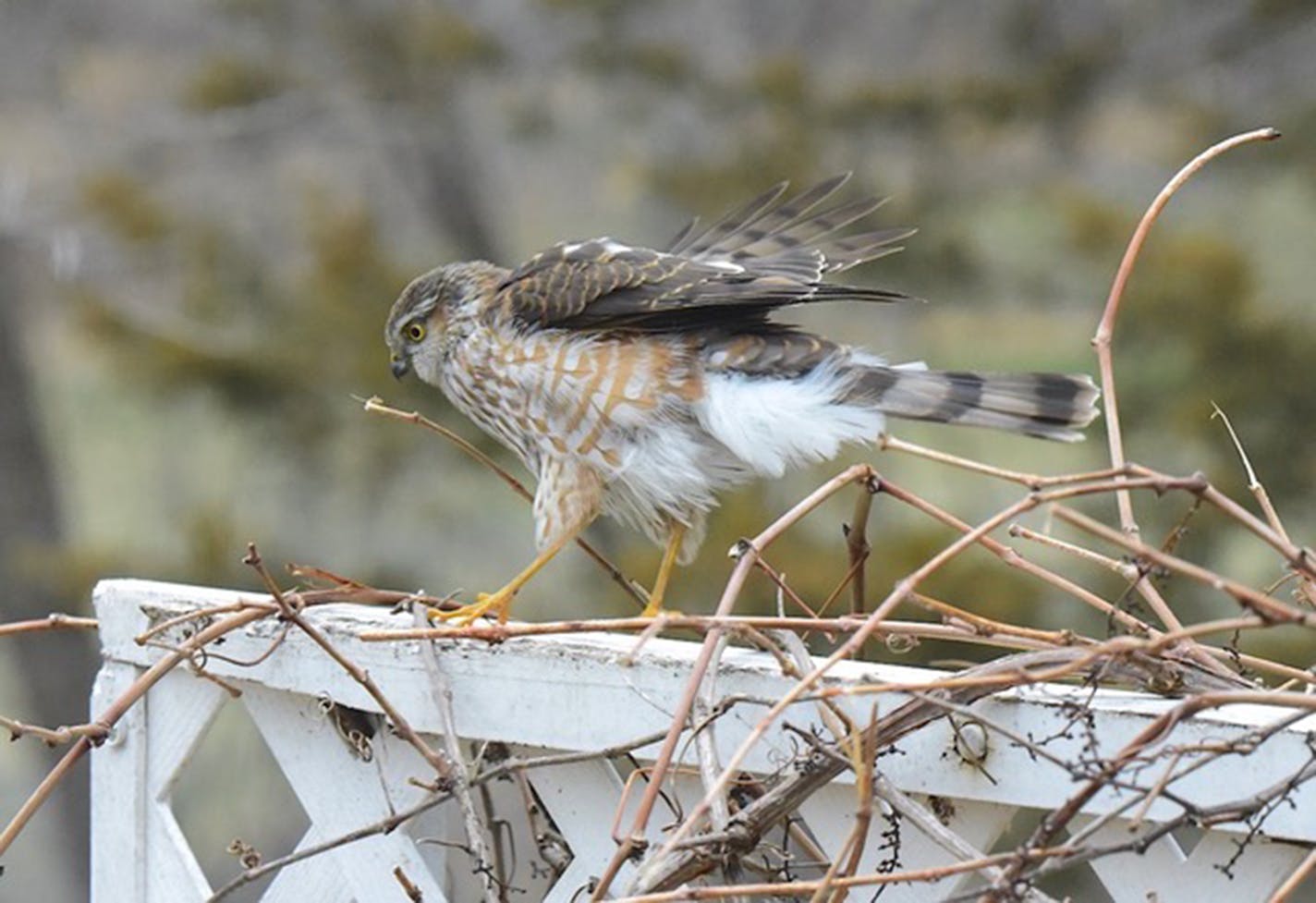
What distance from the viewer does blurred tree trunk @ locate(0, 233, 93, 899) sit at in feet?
24.4

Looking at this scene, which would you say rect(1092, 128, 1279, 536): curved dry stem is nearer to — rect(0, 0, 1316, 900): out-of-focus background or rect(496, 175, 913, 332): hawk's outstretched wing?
rect(496, 175, 913, 332): hawk's outstretched wing

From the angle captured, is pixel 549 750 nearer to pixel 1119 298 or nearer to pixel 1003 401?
pixel 1119 298

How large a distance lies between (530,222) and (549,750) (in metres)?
5.88

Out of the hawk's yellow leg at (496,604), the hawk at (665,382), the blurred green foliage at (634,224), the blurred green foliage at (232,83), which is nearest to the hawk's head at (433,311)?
the hawk at (665,382)

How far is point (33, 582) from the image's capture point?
7160mm

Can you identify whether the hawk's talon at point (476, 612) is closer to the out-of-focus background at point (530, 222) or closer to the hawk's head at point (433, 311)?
the hawk's head at point (433, 311)

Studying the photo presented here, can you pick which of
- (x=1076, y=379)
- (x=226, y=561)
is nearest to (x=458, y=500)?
(x=226, y=561)

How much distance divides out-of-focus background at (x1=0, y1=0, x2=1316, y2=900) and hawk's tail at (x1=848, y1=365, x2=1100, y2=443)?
7.58ft

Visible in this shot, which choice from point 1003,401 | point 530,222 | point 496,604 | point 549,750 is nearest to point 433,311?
point 496,604

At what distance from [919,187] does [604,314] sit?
3.53 m

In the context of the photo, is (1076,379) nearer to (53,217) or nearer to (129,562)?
(129,562)

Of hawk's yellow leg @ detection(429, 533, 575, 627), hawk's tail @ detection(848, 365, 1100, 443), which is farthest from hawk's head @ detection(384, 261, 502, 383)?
hawk's tail @ detection(848, 365, 1100, 443)

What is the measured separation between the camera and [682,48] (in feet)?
22.3

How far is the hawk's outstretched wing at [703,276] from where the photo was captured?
9.33ft
